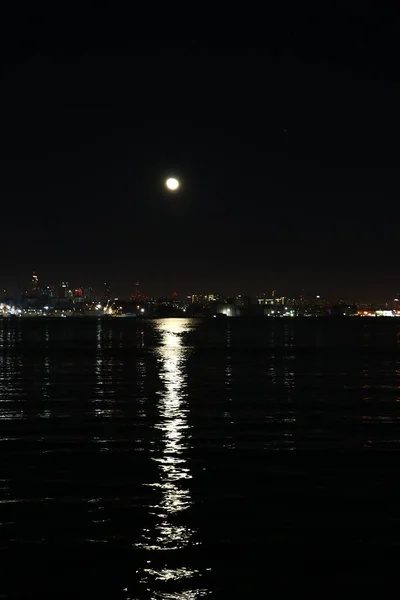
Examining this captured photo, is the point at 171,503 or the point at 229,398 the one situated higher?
the point at 229,398

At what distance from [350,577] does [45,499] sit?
23.6ft

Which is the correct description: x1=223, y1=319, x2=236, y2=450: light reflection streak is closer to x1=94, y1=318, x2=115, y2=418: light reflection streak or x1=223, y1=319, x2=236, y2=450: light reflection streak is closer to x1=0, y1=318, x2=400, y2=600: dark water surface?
x1=0, y1=318, x2=400, y2=600: dark water surface

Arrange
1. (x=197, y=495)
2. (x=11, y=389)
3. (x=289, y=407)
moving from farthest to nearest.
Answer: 1. (x=11, y=389)
2. (x=289, y=407)
3. (x=197, y=495)

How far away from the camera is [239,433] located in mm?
27391

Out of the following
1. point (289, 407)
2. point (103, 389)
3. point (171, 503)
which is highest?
point (103, 389)

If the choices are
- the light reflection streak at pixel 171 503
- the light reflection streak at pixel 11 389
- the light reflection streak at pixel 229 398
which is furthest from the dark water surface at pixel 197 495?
the light reflection streak at pixel 11 389

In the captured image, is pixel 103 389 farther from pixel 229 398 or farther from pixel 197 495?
pixel 197 495

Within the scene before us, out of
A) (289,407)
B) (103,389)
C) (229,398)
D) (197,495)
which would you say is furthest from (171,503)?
(103,389)

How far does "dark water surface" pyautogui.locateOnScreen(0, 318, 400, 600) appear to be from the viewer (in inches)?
498

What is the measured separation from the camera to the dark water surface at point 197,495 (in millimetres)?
12648

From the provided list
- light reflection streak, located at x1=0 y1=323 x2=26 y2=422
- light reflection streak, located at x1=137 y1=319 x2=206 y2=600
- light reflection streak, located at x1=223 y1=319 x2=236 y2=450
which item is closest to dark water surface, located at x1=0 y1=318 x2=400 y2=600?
light reflection streak, located at x1=137 y1=319 x2=206 y2=600

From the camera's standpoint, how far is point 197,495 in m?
17.8

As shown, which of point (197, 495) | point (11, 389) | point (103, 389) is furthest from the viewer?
point (103, 389)

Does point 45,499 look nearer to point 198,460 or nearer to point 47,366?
point 198,460
